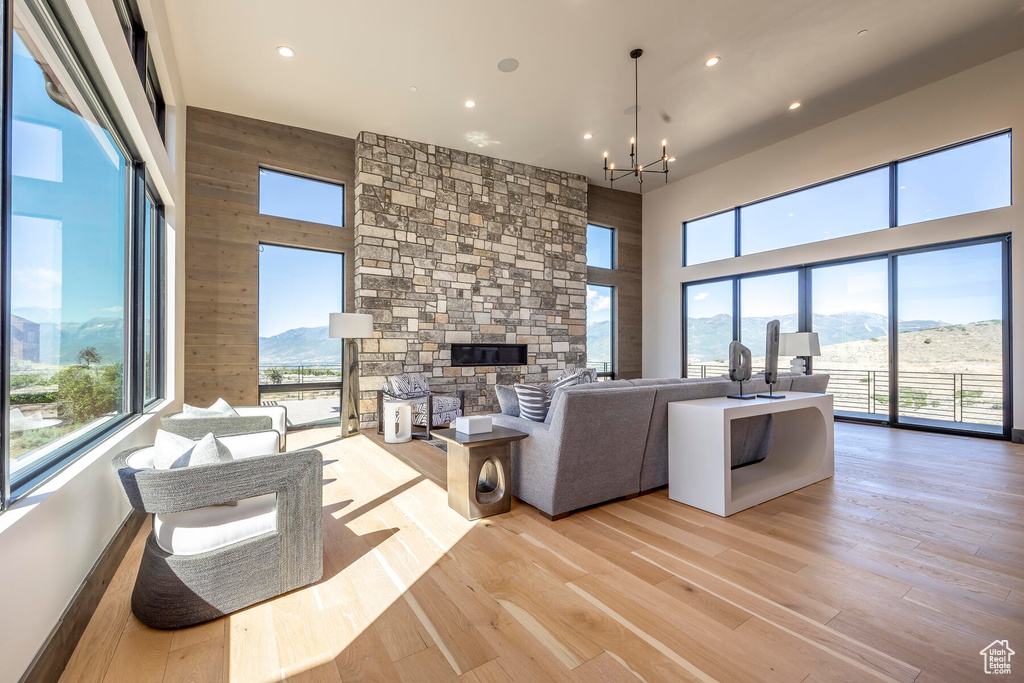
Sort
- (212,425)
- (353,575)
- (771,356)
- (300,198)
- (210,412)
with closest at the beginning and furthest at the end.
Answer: (353,575) < (212,425) < (210,412) < (771,356) < (300,198)

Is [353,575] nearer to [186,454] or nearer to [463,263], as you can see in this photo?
[186,454]

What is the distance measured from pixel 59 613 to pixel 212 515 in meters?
0.49

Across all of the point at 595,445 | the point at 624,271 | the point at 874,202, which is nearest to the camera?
the point at 595,445

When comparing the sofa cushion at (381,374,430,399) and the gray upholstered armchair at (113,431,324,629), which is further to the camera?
the sofa cushion at (381,374,430,399)

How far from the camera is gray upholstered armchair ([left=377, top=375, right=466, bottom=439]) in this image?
566 cm

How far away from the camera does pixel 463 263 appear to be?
6.90m

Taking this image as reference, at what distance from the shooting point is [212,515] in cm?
186

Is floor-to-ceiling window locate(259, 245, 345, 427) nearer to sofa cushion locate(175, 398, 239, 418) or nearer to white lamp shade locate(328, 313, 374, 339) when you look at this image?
white lamp shade locate(328, 313, 374, 339)

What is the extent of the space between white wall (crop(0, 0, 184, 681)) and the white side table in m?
2.06

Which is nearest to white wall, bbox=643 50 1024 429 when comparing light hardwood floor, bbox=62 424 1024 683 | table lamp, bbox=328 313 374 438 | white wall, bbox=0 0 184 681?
light hardwood floor, bbox=62 424 1024 683

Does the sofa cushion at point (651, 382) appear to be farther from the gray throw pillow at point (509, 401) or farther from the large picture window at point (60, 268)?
the large picture window at point (60, 268)

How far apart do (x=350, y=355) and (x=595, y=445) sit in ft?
12.4

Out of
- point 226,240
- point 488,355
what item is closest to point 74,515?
point 226,240

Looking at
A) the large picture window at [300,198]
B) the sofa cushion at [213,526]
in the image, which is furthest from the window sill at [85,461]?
the large picture window at [300,198]
